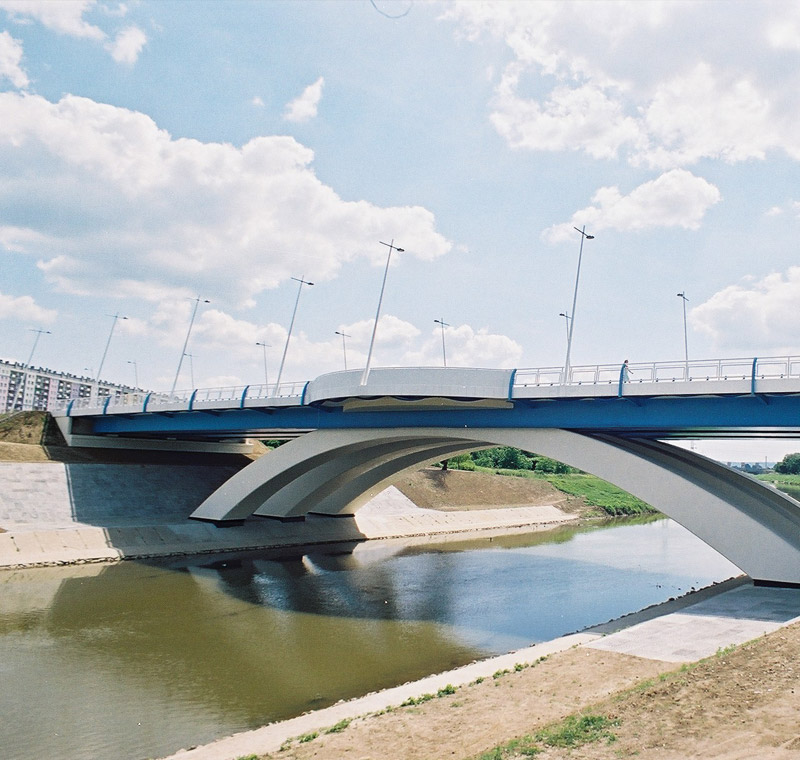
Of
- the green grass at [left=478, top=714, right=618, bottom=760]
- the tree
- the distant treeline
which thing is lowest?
the green grass at [left=478, top=714, right=618, bottom=760]

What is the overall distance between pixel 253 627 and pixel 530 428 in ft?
45.7

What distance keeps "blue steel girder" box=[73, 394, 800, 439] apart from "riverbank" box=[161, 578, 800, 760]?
30.1 feet

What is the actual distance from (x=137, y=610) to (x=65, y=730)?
11.1m

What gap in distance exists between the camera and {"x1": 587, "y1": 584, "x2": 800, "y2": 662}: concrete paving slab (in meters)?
15.0

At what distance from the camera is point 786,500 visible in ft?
95.1

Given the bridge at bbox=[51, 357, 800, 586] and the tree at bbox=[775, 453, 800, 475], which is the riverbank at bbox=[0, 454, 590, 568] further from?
the tree at bbox=[775, 453, 800, 475]

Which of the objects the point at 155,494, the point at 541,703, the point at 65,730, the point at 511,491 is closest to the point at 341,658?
the point at 65,730

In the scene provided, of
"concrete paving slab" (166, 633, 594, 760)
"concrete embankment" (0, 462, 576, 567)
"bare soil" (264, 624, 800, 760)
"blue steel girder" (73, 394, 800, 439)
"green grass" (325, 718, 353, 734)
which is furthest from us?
"concrete embankment" (0, 462, 576, 567)

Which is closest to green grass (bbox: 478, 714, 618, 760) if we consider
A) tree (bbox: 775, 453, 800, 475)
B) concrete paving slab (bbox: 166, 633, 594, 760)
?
concrete paving slab (bbox: 166, 633, 594, 760)

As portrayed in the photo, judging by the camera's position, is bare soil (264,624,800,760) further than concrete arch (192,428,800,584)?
No

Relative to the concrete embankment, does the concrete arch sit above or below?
above

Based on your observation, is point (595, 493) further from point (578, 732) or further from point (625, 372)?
point (578, 732)

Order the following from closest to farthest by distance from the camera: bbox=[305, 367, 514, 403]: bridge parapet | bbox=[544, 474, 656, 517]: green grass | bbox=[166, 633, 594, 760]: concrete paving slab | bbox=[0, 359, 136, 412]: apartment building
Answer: bbox=[166, 633, 594, 760]: concrete paving slab < bbox=[305, 367, 514, 403]: bridge parapet < bbox=[544, 474, 656, 517]: green grass < bbox=[0, 359, 136, 412]: apartment building

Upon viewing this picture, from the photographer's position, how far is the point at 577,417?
2775 centimetres
